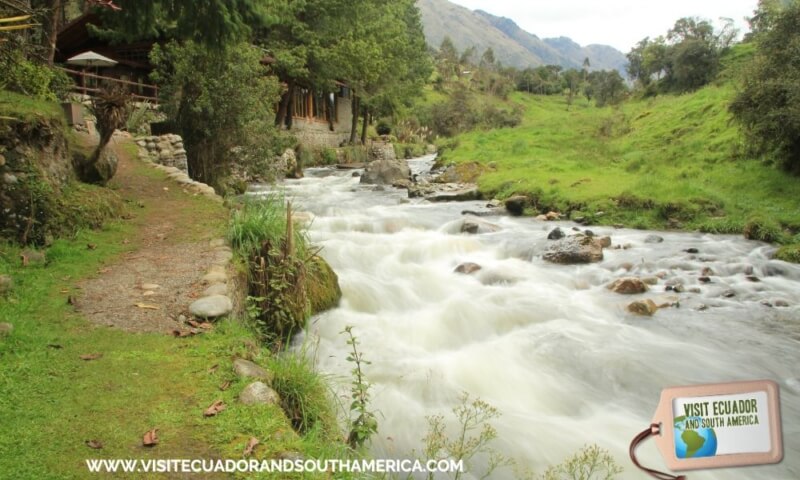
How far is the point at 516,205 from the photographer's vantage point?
53.2 feet

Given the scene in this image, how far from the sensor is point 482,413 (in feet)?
18.0

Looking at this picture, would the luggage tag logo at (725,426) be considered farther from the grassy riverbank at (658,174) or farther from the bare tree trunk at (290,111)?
the bare tree trunk at (290,111)

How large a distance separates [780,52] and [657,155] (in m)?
6.44

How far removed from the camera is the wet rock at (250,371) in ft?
14.2

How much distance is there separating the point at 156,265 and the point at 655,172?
1717 cm

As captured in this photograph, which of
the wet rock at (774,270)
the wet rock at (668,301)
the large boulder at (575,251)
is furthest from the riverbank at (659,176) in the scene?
the wet rock at (668,301)

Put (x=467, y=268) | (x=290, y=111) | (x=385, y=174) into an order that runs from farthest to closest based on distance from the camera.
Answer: (x=290, y=111)
(x=385, y=174)
(x=467, y=268)

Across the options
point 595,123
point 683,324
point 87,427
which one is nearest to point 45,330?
point 87,427

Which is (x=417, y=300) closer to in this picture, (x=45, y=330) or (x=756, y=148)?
(x=45, y=330)

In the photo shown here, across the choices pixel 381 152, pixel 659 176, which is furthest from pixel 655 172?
pixel 381 152

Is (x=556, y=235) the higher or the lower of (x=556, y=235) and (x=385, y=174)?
the lower

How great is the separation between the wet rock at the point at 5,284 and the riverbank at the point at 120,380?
0.04 metres

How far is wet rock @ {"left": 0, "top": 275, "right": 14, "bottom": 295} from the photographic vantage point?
17.8 ft

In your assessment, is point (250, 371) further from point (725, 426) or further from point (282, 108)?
point (282, 108)
